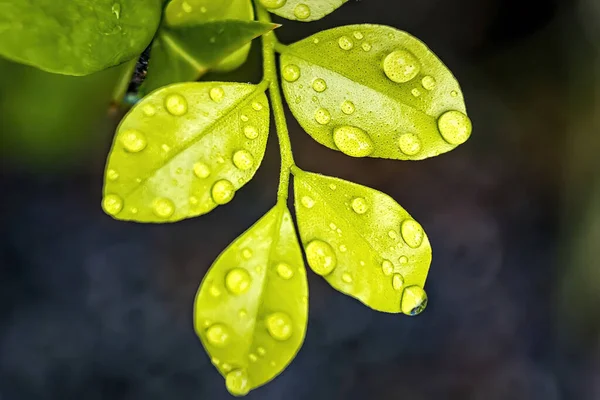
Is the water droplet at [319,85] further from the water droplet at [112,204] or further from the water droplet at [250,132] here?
the water droplet at [112,204]

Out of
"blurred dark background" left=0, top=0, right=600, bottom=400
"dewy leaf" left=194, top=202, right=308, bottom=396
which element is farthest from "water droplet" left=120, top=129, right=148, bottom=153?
"blurred dark background" left=0, top=0, right=600, bottom=400

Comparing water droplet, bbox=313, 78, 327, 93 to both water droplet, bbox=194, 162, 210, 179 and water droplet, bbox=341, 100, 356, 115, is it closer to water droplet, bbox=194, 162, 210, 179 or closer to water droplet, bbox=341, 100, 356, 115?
water droplet, bbox=341, 100, 356, 115

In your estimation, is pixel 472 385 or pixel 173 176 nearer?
pixel 173 176

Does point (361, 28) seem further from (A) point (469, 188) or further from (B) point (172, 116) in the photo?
(A) point (469, 188)

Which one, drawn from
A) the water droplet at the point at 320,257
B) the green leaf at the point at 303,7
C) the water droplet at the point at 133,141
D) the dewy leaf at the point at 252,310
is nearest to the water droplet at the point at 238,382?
the dewy leaf at the point at 252,310

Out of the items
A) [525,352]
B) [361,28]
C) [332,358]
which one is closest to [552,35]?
[525,352]

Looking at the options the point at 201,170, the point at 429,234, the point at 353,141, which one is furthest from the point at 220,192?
the point at 429,234

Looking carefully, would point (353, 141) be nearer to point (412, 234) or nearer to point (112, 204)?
point (412, 234)
